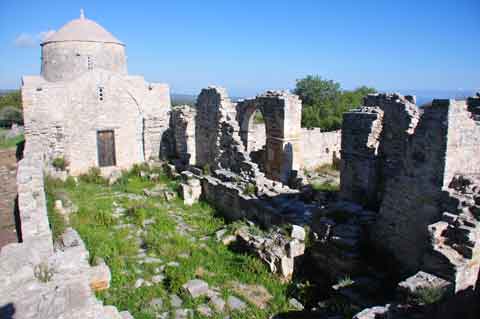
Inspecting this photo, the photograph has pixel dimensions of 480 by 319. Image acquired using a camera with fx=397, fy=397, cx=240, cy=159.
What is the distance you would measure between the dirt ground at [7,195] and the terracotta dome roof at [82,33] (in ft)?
16.1

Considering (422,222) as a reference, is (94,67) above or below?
above

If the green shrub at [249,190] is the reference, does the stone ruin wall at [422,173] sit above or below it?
above

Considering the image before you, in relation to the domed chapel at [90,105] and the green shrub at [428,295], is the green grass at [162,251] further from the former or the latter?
the domed chapel at [90,105]

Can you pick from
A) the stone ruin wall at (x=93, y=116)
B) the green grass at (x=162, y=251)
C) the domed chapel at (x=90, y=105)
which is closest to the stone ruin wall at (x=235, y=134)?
the stone ruin wall at (x=93, y=116)

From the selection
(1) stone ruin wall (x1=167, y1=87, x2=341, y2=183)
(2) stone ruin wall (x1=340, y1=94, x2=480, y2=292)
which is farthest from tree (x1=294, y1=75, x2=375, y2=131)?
(2) stone ruin wall (x1=340, y1=94, x2=480, y2=292)

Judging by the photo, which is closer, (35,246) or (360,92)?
(35,246)

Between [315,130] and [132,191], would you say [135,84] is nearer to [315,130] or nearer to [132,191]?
[132,191]

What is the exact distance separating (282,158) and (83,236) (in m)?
6.40

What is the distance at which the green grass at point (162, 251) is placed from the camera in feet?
21.0

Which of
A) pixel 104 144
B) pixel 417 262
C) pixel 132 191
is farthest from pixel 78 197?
pixel 417 262

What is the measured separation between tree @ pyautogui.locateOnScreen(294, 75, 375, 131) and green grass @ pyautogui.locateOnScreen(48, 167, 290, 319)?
69.1ft

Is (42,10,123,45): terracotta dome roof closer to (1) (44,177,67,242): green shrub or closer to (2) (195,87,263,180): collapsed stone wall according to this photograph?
(2) (195,87,263,180): collapsed stone wall

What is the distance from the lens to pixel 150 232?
29.7 ft

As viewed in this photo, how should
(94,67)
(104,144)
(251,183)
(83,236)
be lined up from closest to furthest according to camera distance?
(83,236) < (251,183) < (104,144) < (94,67)
